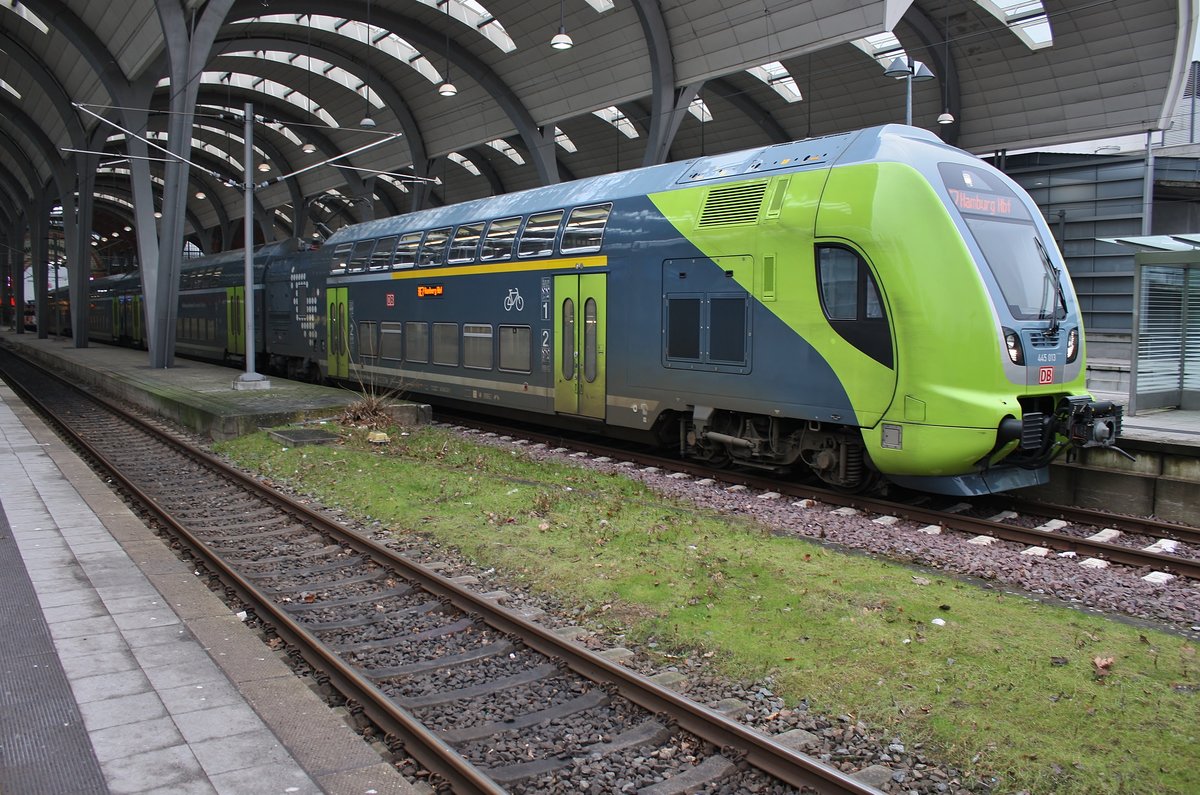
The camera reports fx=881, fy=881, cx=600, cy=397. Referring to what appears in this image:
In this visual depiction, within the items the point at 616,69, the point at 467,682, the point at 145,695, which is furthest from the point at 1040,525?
the point at 616,69

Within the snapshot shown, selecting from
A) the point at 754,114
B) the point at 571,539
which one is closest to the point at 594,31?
the point at 754,114

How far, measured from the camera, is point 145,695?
4.53m

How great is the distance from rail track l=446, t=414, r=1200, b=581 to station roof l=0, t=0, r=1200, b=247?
14437mm

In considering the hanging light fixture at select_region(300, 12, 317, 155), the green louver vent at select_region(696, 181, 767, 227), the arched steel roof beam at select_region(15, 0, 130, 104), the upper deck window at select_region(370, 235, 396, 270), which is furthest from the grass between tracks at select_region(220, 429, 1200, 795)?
the hanging light fixture at select_region(300, 12, 317, 155)

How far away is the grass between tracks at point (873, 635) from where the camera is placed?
411 centimetres

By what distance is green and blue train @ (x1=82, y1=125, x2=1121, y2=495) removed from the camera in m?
8.42

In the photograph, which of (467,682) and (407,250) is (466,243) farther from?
(467,682)

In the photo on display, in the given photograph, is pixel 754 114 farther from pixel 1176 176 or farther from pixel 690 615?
pixel 690 615

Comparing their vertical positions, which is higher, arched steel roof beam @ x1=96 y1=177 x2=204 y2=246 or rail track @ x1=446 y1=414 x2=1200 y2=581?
arched steel roof beam @ x1=96 y1=177 x2=204 y2=246

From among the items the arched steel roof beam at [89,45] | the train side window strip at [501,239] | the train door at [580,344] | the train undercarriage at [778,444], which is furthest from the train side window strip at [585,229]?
the arched steel roof beam at [89,45]

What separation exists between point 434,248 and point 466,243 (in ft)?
3.93

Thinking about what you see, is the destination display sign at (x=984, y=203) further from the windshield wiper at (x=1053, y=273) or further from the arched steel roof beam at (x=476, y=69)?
the arched steel roof beam at (x=476, y=69)

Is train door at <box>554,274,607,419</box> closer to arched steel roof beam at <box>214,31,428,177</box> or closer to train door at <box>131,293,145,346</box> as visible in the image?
arched steel roof beam at <box>214,31,428,177</box>

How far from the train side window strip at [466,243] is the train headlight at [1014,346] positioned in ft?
29.7
